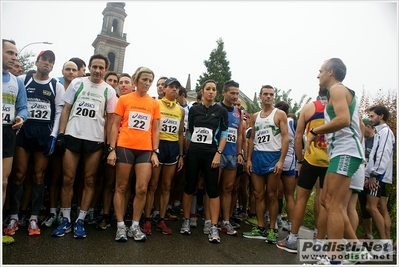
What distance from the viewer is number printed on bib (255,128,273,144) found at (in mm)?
4316

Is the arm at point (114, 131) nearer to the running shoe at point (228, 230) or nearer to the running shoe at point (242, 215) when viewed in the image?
the running shoe at point (228, 230)

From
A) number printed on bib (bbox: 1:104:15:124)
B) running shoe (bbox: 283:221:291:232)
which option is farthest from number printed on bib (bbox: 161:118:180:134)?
running shoe (bbox: 283:221:291:232)

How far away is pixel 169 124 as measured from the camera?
14.0 feet

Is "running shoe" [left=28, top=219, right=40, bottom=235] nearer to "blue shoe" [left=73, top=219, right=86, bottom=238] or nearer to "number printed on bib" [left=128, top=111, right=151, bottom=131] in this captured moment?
"blue shoe" [left=73, top=219, right=86, bottom=238]

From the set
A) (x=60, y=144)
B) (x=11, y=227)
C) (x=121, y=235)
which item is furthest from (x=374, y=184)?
(x=11, y=227)

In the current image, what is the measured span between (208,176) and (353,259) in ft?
6.86

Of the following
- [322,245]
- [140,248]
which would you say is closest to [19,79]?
[140,248]

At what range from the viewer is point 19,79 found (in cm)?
346

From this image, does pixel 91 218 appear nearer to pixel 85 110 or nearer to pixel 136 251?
pixel 136 251

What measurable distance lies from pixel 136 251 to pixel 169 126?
1.92 metres

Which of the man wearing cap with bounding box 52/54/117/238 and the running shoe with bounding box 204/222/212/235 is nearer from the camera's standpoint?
the man wearing cap with bounding box 52/54/117/238

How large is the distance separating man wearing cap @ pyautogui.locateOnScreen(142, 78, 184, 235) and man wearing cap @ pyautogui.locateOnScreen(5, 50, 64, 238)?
150 centimetres

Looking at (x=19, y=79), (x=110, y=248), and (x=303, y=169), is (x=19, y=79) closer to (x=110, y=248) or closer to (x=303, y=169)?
(x=110, y=248)

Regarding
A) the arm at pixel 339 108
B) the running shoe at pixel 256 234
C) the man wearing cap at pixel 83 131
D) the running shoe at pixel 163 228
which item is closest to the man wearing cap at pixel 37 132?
the man wearing cap at pixel 83 131
